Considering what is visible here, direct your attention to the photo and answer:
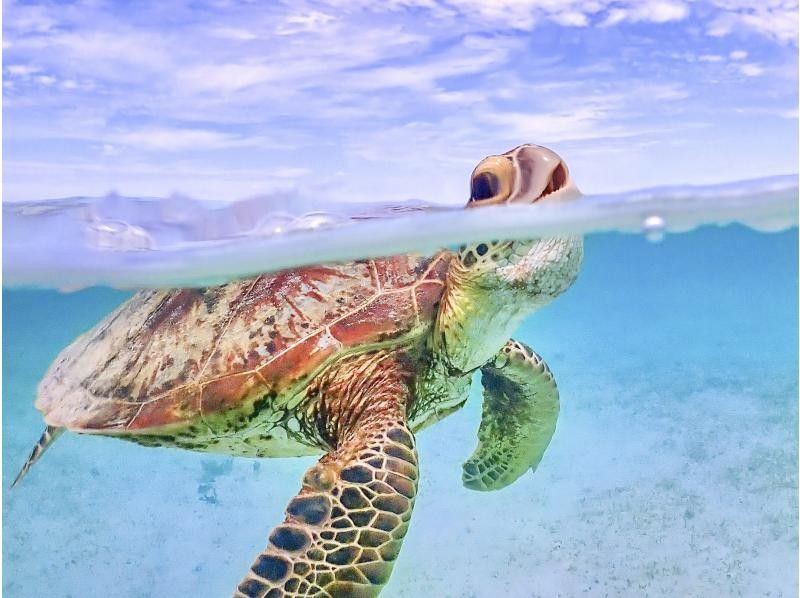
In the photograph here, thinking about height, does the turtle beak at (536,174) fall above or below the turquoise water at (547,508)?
above

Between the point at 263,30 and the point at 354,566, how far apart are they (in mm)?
8210

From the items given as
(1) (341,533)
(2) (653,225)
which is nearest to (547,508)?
(2) (653,225)

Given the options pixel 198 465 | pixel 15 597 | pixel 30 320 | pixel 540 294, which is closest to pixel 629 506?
pixel 540 294

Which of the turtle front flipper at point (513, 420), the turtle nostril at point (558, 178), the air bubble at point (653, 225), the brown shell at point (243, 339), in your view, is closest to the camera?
the turtle nostril at point (558, 178)

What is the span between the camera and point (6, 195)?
7.90 meters

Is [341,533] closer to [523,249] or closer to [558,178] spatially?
[523,249]

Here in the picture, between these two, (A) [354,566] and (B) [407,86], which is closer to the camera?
(A) [354,566]

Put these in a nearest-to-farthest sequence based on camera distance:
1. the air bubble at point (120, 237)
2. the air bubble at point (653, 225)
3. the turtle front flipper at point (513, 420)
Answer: the turtle front flipper at point (513, 420)
the air bubble at point (120, 237)
the air bubble at point (653, 225)

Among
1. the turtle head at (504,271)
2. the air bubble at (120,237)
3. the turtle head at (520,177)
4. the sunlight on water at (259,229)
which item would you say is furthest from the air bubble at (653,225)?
the air bubble at (120,237)

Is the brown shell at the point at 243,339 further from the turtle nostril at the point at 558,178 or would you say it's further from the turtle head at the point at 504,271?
the turtle nostril at the point at 558,178

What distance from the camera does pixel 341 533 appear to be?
2832mm

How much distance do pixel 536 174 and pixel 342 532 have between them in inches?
74.8

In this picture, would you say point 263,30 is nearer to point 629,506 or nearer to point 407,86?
point 407,86

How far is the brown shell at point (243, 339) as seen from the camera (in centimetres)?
372
